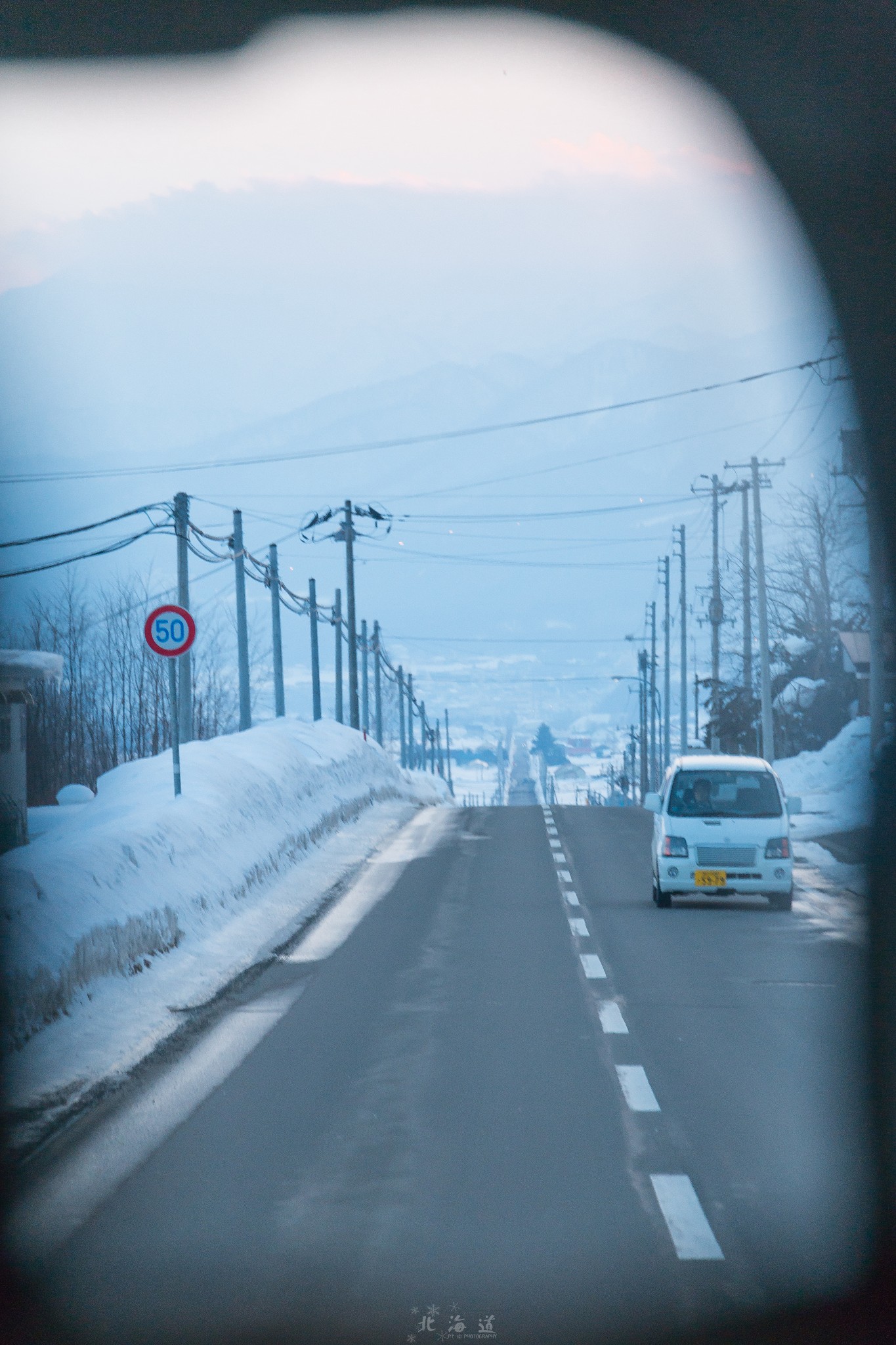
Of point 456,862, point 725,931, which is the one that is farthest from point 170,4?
point 456,862

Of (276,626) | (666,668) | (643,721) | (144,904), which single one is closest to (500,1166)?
(144,904)

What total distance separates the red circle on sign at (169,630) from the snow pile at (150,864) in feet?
6.00

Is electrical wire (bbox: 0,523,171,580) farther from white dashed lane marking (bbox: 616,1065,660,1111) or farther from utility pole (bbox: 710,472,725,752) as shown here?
utility pole (bbox: 710,472,725,752)

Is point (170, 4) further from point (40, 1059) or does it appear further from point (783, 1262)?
point (783, 1262)

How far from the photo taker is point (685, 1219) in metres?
5.54

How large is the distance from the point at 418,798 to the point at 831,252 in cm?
3198

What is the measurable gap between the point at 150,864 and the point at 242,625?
1023 inches

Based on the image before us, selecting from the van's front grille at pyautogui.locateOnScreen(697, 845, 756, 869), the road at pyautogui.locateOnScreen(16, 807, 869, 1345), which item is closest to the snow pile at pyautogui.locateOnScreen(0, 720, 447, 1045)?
the road at pyautogui.locateOnScreen(16, 807, 869, 1345)

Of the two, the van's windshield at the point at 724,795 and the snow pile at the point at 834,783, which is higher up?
the van's windshield at the point at 724,795

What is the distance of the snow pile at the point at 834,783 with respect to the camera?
2816 centimetres

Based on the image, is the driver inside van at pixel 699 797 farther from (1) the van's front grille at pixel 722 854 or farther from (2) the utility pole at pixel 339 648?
(2) the utility pole at pixel 339 648

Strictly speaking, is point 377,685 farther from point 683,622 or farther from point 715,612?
point 715,612

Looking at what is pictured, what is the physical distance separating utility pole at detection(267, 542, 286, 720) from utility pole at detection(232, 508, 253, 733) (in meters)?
0.91

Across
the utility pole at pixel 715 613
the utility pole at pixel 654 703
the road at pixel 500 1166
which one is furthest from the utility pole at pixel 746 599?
the road at pixel 500 1166
